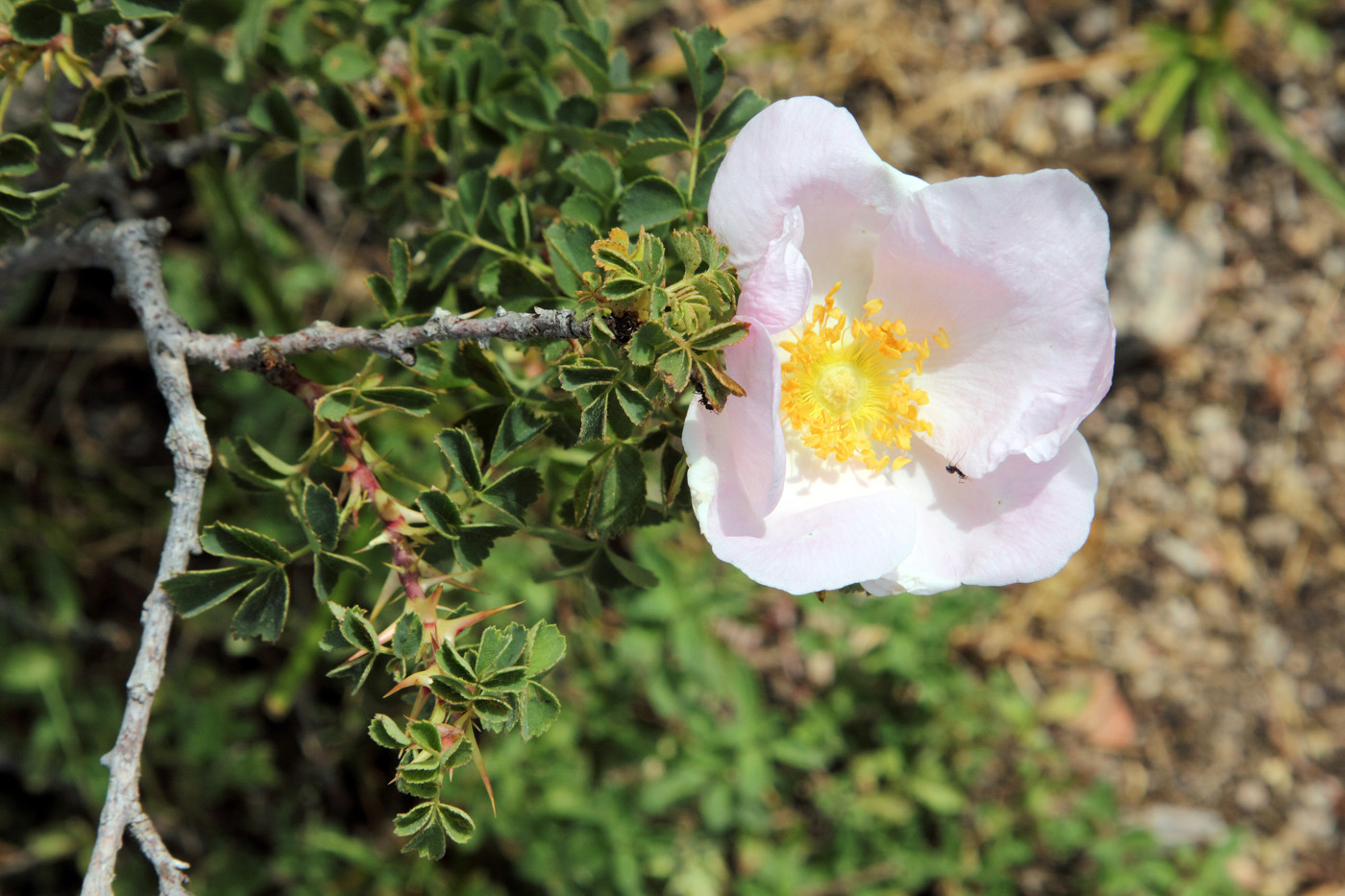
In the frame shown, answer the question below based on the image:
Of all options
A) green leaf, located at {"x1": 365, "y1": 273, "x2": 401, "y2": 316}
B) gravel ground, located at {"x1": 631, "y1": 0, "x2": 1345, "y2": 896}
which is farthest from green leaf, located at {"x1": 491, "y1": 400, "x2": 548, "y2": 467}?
gravel ground, located at {"x1": 631, "y1": 0, "x2": 1345, "y2": 896}

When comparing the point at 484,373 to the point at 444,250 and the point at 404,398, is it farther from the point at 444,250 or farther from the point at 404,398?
the point at 444,250

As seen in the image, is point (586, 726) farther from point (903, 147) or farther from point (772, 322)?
point (903, 147)

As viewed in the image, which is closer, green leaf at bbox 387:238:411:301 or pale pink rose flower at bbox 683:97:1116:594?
pale pink rose flower at bbox 683:97:1116:594

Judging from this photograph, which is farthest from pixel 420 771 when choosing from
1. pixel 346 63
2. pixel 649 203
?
pixel 346 63

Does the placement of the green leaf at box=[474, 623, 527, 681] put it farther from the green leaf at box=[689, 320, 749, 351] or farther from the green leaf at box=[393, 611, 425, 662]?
the green leaf at box=[689, 320, 749, 351]

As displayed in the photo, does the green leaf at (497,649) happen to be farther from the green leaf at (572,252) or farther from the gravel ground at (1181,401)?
the gravel ground at (1181,401)

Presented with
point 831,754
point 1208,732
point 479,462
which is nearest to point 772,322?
point 479,462
